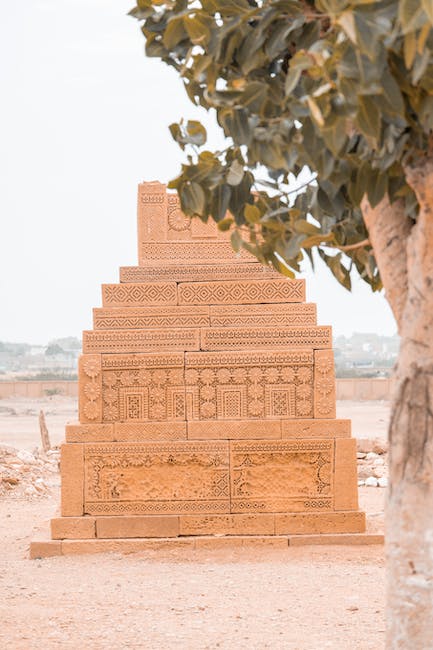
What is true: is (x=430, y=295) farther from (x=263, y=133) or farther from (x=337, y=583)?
(x=337, y=583)

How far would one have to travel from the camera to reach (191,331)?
328 inches

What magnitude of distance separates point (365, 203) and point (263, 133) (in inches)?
18.9

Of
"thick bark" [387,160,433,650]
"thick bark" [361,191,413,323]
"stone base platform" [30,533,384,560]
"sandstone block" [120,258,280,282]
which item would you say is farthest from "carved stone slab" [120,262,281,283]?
"thick bark" [387,160,433,650]

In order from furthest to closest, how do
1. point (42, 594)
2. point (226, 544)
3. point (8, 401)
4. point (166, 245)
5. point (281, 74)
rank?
point (8, 401) → point (166, 245) → point (226, 544) → point (42, 594) → point (281, 74)

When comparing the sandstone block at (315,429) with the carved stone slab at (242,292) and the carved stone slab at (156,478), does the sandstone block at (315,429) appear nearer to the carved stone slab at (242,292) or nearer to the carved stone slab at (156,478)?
the carved stone slab at (156,478)

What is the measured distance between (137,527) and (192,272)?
2.45 m

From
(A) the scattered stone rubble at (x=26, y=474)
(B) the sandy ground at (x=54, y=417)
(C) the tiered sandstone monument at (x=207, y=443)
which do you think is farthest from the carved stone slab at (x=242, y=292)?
(B) the sandy ground at (x=54, y=417)

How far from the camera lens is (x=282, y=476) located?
8.10 m

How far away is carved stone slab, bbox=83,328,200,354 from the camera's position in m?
8.30

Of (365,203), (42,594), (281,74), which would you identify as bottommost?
(42,594)

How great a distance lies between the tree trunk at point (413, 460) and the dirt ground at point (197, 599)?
1993 millimetres

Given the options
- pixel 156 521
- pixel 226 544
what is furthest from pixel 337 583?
pixel 156 521

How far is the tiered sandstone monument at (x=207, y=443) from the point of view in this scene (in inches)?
315

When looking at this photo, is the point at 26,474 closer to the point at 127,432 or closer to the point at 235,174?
the point at 127,432
